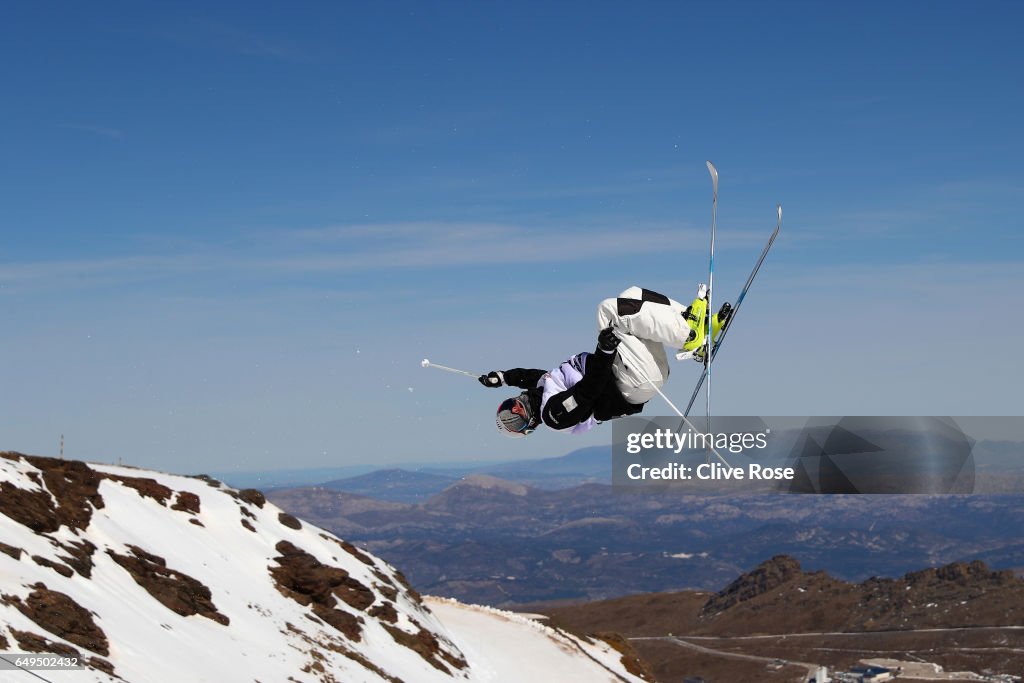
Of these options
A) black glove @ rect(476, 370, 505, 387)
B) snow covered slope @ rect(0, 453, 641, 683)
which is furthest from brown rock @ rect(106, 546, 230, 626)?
black glove @ rect(476, 370, 505, 387)

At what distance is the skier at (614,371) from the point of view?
1496 centimetres

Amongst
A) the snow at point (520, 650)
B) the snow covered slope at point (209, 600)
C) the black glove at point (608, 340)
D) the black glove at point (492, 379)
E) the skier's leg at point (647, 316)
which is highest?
the skier's leg at point (647, 316)

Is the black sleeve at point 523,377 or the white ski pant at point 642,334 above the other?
the white ski pant at point 642,334

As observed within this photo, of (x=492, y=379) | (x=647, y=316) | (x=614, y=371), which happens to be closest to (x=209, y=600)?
(x=492, y=379)

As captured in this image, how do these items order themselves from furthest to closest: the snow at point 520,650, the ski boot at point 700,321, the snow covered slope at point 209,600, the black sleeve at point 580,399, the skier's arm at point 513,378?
the snow at point 520,650 → the snow covered slope at point 209,600 → the skier's arm at point 513,378 → the black sleeve at point 580,399 → the ski boot at point 700,321

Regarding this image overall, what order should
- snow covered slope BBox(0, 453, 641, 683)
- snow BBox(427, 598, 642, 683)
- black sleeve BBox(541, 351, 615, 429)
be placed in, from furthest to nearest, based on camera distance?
snow BBox(427, 598, 642, 683) < snow covered slope BBox(0, 453, 641, 683) < black sleeve BBox(541, 351, 615, 429)

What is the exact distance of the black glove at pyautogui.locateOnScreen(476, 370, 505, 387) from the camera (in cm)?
1719

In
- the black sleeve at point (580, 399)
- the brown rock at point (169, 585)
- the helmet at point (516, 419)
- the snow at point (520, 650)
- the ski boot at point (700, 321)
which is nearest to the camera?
the ski boot at point (700, 321)

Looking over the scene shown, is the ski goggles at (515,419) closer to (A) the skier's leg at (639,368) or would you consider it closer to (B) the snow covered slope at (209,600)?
(A) the skier's leg at (639,368)

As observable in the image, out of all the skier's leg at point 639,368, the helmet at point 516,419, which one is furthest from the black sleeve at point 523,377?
the skier's leg at point 639,368

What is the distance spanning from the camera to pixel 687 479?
57.5ft

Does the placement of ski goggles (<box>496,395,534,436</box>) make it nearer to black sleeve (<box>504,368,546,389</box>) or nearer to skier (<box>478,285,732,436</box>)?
skier (<box>478,285,732,436</box>)

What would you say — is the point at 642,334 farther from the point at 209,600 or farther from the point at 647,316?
the point at 209,600

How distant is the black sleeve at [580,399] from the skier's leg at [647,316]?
0.89 metres
